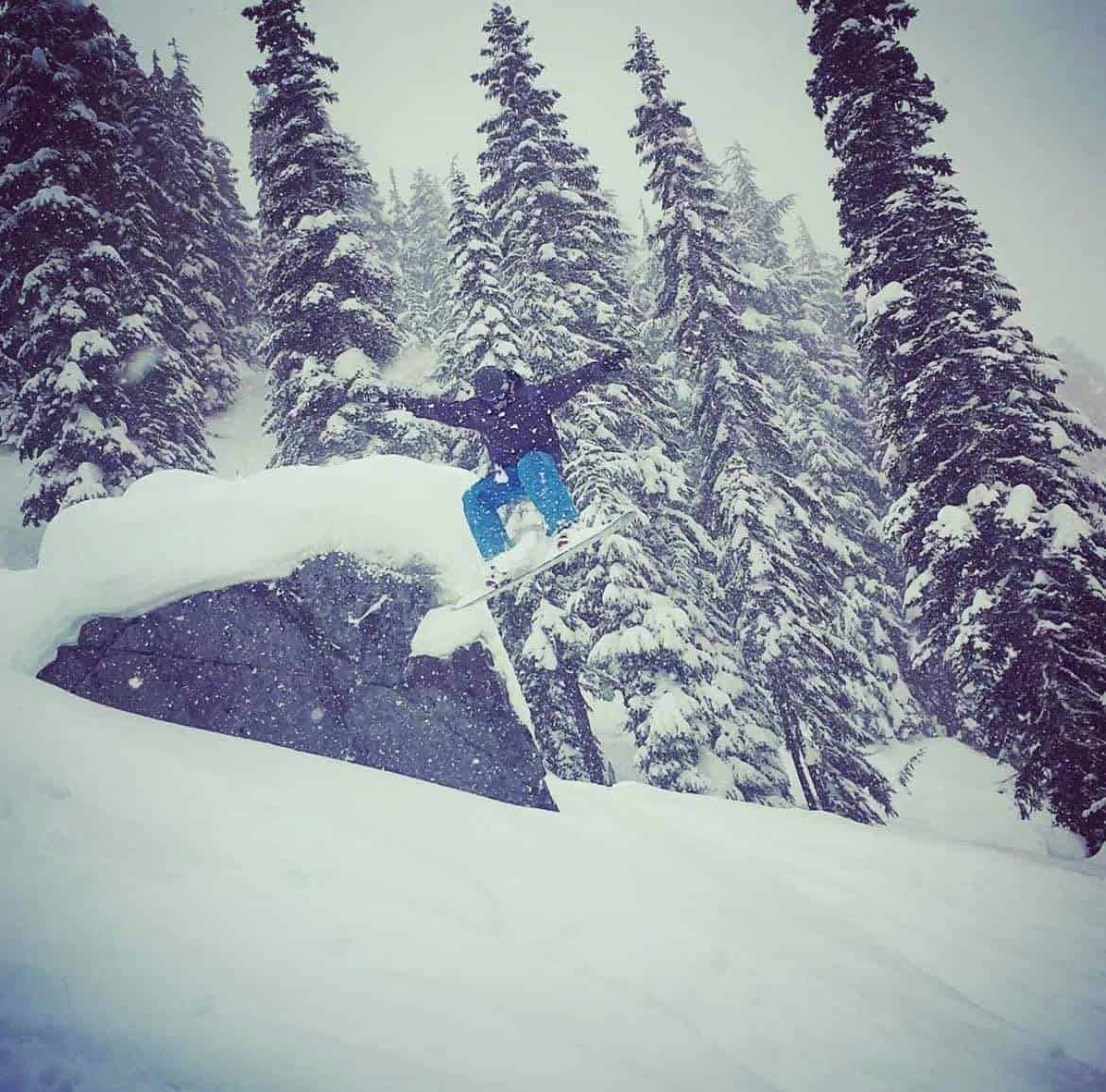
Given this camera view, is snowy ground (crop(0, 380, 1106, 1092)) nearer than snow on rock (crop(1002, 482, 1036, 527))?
Yes

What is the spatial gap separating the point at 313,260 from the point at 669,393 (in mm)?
9062

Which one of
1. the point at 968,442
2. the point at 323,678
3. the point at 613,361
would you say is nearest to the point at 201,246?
the point at 613,361

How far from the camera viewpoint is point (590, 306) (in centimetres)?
1212

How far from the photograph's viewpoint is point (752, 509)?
12.3m

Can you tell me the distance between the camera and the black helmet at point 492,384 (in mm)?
6043

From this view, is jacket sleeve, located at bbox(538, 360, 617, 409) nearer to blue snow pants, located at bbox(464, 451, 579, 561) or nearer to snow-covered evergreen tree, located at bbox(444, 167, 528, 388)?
blue snow pants, located at bbox(464, 451, 579, 561)

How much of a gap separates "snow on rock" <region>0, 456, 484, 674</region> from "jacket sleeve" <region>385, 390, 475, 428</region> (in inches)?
28.1

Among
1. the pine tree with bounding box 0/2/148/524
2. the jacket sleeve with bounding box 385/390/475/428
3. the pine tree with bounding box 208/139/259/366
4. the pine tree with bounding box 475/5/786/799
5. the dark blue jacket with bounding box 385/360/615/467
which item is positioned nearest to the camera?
the dark blue jacket with bounding box 385/360/615/467

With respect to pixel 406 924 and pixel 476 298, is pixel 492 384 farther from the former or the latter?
pixel 476 298

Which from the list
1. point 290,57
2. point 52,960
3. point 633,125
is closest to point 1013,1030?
point 52,960

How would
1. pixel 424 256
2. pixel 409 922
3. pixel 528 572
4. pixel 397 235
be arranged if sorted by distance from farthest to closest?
pixel 397 235 < pixel 424 256 < pixel 528 572 < pixel 409 922

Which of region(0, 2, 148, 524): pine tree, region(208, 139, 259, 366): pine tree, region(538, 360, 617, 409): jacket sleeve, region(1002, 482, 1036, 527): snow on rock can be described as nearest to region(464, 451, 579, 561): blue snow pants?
region(538, 360, 617, 409): jacket sleeve

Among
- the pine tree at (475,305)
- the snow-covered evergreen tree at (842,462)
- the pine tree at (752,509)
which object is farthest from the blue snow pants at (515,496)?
the snow-covered evergreen tree at (842,462)

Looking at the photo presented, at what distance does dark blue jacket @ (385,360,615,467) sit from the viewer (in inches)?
237
